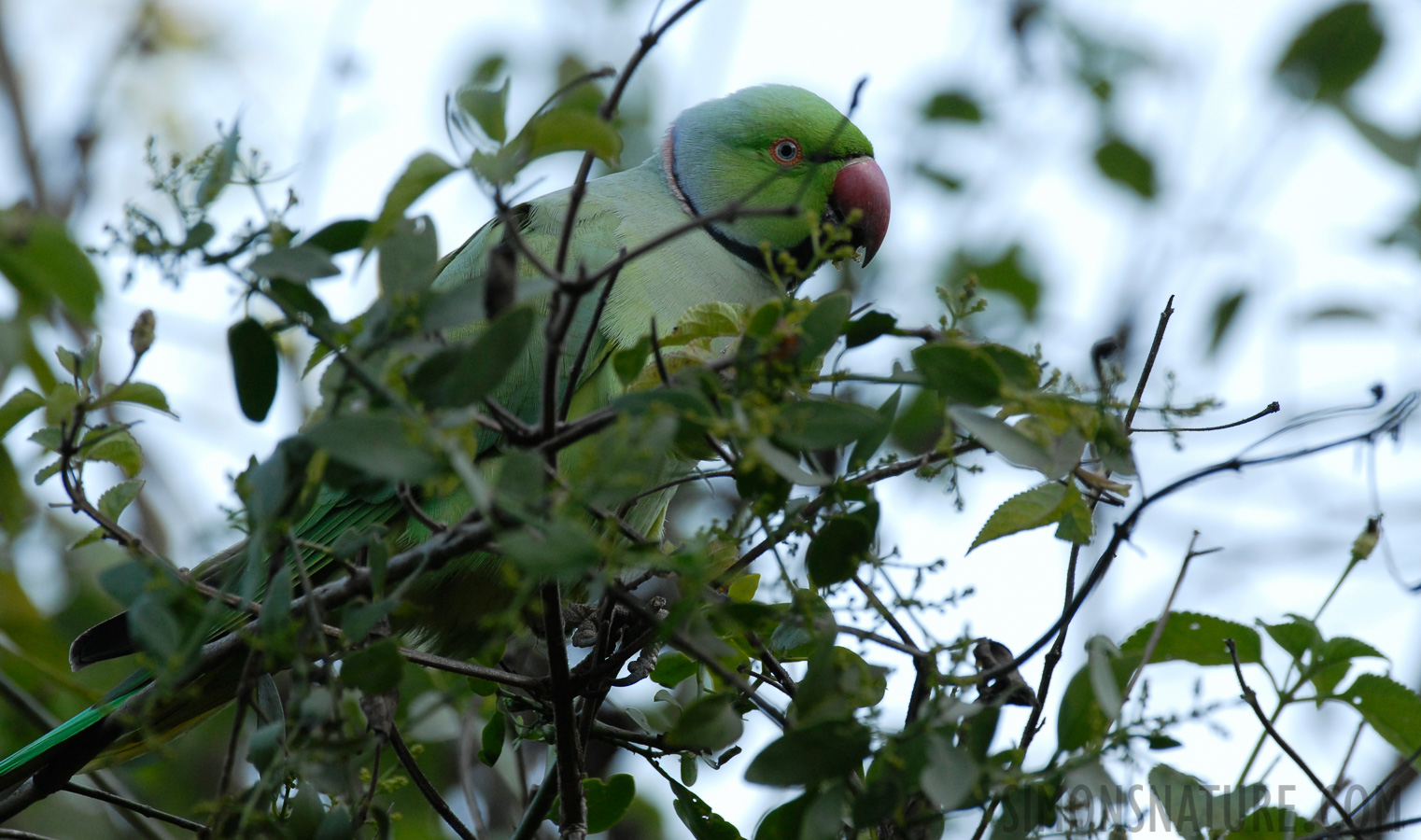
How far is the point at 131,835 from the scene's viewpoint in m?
3.20

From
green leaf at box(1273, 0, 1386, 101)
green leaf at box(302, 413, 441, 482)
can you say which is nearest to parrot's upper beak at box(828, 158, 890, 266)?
green leaf at box(1273, 0, 1386, 101)

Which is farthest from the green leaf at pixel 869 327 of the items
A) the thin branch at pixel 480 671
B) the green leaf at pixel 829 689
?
the thin branch at pixel 480 671

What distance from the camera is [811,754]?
984 millimetres

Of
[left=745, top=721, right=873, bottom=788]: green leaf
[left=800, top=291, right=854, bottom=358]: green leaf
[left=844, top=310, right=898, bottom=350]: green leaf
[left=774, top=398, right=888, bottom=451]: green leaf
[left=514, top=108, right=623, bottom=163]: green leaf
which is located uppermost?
[left=844, top=310, right=898, bottom=350]: green leaf

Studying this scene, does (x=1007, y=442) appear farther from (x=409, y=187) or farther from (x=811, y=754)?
(x=409, y=187)

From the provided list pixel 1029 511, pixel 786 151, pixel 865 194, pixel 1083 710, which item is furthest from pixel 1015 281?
pixel 1083 710

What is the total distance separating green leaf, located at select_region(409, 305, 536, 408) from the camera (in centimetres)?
87

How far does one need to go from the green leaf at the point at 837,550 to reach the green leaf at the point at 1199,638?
499mm

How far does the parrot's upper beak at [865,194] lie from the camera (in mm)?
2744

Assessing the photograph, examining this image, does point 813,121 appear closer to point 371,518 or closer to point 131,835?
point 371,518

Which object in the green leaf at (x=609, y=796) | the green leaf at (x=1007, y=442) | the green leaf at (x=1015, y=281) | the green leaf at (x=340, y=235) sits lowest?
the green leaf at (x=609, y=796)

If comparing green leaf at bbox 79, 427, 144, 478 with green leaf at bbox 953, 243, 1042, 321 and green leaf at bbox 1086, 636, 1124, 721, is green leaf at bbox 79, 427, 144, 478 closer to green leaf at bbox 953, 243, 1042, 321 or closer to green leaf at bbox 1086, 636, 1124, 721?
green leaf at bbox 1086, 636, 1124, 721

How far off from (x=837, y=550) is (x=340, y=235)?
586mm

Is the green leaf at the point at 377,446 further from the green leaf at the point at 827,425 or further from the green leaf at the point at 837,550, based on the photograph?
the green leaf at the point at 837,550
